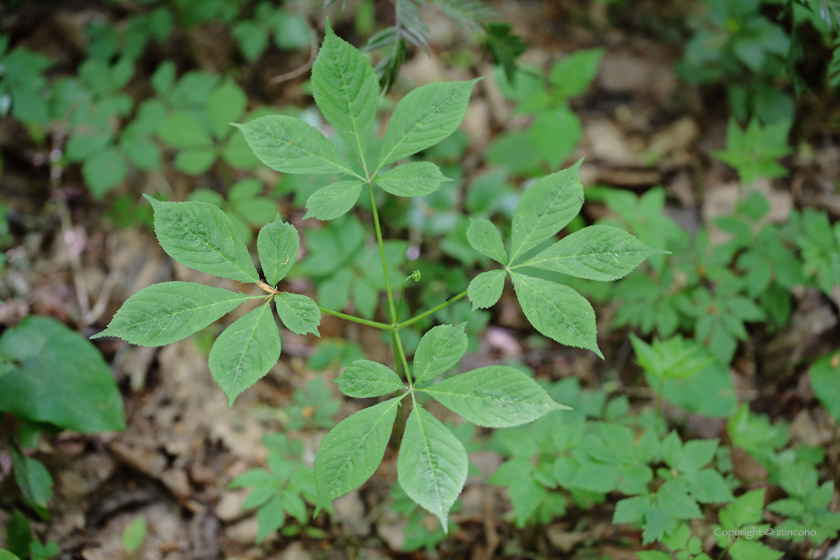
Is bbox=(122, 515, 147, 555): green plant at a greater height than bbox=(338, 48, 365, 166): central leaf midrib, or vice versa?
bbox=(338, 48, 365, 166): central leaf midrib

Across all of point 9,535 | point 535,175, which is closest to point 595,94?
point 535,175

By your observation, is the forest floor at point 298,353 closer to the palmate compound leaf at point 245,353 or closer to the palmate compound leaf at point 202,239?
the palmate compound leaf at point 202,239

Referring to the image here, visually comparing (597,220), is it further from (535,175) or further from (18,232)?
(18,232)

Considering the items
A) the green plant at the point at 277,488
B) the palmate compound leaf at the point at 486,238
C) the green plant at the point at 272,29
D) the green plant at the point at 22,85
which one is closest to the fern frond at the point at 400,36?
the palmate compound leaf at the point at 486,238

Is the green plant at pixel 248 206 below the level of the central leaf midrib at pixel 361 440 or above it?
below

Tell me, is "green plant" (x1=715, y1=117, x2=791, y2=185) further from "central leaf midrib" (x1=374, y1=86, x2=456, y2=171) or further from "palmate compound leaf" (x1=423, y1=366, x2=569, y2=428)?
"palmate compound leaf" (x1=423, y1=366, x2=569, y2=428)

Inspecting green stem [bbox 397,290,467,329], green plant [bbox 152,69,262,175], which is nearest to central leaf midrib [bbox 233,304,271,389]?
green stem [bbox 397,290,467,329]
